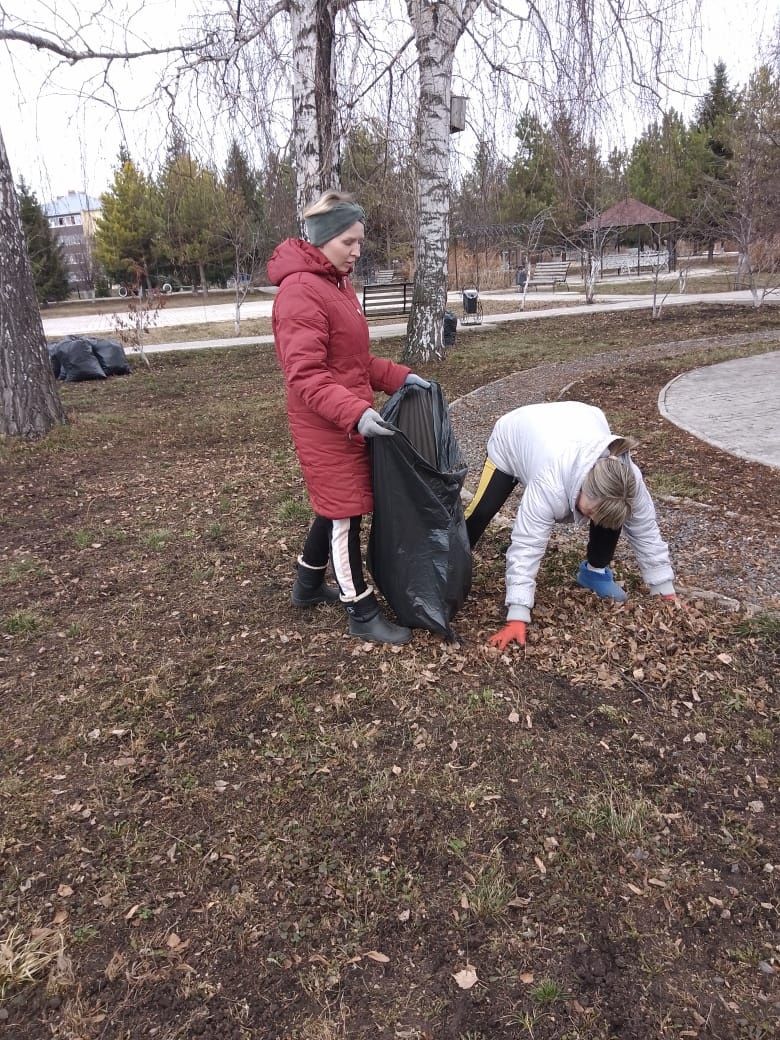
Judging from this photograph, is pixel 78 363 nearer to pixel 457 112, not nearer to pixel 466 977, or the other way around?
pixel 457 112

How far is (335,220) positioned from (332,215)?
19 mm

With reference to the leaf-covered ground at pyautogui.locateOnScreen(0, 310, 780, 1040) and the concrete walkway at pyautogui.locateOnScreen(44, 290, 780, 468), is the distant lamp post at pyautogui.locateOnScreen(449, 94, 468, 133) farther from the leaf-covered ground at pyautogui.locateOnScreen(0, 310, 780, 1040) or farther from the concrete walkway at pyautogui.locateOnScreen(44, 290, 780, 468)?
the leaf-covered ground at pyautogui.locateOnScreen(0, 310, 780, 1040)

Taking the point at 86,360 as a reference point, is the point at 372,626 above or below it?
below

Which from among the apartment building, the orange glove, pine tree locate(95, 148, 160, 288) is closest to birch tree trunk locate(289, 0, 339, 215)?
the orange glove

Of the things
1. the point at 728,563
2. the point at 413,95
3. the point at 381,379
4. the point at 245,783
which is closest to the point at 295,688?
the point at 245,783

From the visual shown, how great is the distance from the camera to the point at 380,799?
85.6 inches

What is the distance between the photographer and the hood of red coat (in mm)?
2502

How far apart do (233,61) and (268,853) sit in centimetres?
730

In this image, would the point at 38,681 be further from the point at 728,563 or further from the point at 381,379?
the point at 728,563

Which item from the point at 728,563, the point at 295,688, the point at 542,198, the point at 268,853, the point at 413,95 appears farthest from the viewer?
the point at 542,198

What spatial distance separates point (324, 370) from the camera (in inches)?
98.4

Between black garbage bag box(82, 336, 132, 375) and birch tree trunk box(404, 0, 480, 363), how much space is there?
4.85 metres

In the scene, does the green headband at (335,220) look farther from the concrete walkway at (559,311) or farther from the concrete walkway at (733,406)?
the concrete walkway at (559,311)

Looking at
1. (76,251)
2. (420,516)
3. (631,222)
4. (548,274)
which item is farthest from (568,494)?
(76,251)
